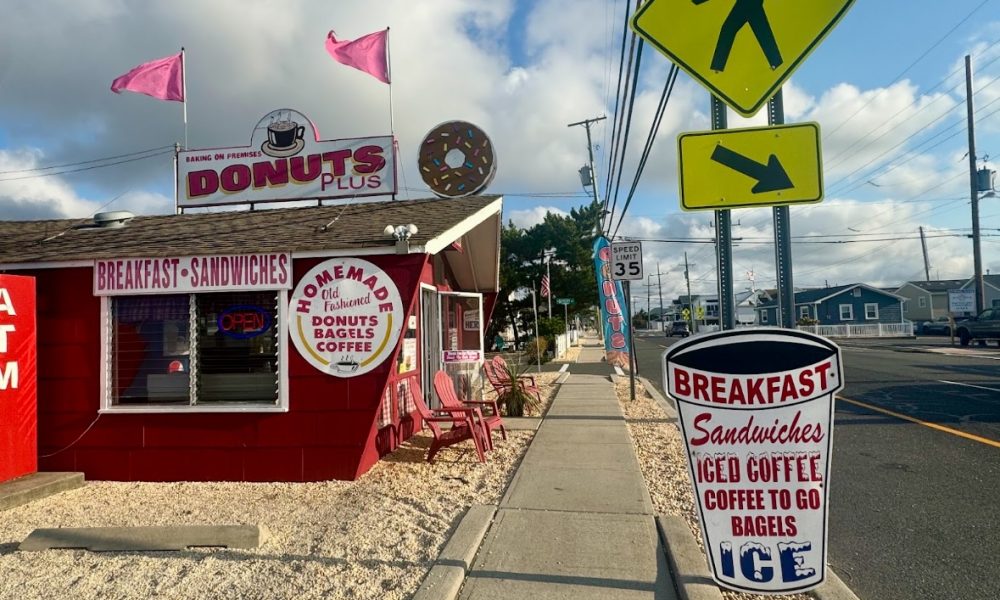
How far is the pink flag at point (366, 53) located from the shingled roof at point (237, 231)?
255 centimetres

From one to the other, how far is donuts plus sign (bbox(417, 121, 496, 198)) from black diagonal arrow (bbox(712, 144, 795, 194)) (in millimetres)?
7638

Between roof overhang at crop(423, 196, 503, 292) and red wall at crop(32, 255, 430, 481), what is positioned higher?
roof overhang at crop(423, 196, 503, 292)

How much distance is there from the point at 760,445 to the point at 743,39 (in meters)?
2.11

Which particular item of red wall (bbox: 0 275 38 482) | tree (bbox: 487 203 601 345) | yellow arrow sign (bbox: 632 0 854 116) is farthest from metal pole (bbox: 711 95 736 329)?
tree (bbox: 487 203 601 345)

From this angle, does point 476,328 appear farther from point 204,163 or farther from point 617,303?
point 617,303

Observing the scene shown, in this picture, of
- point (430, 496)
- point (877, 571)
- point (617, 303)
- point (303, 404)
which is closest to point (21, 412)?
point (303, 404)

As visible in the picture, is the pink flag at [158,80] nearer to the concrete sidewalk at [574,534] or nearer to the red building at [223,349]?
the red building at [223,349]

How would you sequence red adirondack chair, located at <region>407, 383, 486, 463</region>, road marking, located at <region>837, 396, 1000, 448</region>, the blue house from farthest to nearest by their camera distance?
the blue house → road marking, located at <region>837, 396, 1000, 448</region> → red adirondack chair, located at <region>407, 383, 486, 463</region>

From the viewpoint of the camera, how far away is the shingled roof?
21.2ft

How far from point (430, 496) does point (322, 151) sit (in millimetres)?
6512

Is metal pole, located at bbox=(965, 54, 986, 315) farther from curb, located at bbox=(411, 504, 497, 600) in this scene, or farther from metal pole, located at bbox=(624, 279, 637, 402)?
curb, located at bbox=(411, 504, 497, 600)

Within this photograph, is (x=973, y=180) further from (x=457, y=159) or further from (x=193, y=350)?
(x=193, y=350)

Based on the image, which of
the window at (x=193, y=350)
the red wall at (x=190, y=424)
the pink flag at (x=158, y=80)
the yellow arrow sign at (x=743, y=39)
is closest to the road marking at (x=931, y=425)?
the yellow arrow sign at (x=743, y=39)

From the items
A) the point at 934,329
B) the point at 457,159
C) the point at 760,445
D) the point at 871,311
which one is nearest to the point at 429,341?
the point at 457,159
